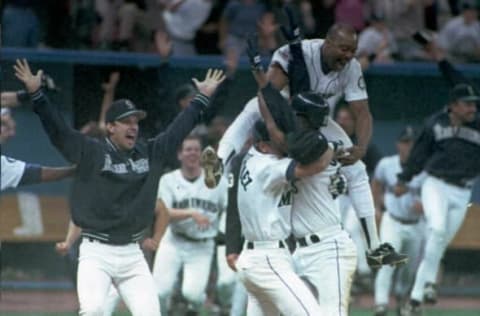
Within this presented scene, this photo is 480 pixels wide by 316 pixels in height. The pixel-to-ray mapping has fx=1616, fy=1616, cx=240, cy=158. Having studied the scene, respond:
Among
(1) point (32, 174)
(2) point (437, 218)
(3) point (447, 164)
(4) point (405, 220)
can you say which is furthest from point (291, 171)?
(4) point (405, 220)

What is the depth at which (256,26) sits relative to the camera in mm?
18328

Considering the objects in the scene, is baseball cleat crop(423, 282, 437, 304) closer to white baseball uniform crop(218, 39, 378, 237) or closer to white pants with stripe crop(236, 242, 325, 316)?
white baseball uniform crop(218, 39, 378, 237)

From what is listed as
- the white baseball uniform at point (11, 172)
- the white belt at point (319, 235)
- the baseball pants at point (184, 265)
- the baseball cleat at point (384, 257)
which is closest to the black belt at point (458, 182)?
the baseball pants at point (184, 265)

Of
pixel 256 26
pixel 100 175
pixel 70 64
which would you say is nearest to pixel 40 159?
pixel 70 64

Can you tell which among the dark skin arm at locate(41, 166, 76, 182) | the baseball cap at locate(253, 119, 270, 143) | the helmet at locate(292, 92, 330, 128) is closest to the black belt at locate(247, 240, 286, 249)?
the baseball cap at locate(253, 119, 270, 143)

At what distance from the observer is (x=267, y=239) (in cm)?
1091

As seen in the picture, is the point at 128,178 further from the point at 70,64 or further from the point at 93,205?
the point at 70,64

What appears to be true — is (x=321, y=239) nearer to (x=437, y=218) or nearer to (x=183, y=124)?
(x=183, y=124)

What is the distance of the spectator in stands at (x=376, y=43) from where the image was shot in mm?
18466

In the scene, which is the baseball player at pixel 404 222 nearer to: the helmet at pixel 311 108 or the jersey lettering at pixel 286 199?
the jersey lettering at pixel 286 199

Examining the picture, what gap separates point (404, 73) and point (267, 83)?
7627 millimetres

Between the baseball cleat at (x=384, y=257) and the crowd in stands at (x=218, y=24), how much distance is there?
243 inches

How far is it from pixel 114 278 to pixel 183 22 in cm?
763

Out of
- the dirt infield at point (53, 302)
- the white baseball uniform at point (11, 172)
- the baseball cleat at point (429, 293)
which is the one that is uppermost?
the white baseball uniform at point (11, 172)
